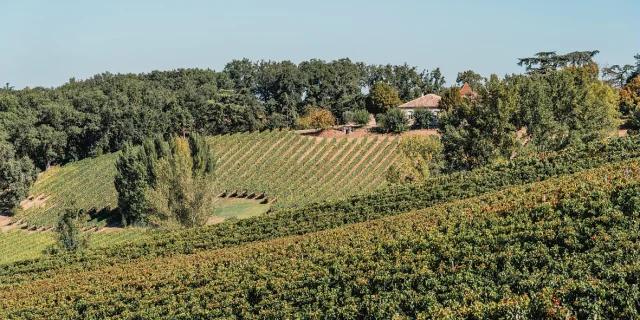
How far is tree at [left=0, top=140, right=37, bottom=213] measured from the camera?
63844 millimetres

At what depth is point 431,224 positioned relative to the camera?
885 inches

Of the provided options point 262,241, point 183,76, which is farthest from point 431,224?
point 183,76

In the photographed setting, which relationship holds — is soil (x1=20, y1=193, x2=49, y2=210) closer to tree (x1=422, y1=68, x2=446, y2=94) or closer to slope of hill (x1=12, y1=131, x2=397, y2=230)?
slope of hill (x1=12, y1=131, x2=397, y2=230)

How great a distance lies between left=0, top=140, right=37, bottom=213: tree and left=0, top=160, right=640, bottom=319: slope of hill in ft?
139

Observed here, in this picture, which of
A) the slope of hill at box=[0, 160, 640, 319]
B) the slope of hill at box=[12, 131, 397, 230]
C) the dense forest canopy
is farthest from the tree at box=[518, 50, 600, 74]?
the slope of hill at box=[0, 160, 640, 319]

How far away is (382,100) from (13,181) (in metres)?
50.2

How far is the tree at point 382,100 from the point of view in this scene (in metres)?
79.8

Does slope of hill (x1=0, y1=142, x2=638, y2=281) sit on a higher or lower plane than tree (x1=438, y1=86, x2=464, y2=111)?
lower

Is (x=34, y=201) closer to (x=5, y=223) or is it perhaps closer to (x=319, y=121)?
(x=5, y=223)

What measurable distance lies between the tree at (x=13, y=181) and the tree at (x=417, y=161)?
47019 mm

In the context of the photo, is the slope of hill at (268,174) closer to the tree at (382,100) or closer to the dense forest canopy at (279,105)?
the dense forest canopy at (279,105)

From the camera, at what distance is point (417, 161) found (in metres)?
44.3

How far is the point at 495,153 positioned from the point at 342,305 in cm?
2848

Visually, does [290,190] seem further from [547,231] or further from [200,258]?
[547,231]
